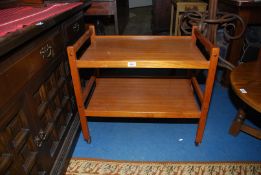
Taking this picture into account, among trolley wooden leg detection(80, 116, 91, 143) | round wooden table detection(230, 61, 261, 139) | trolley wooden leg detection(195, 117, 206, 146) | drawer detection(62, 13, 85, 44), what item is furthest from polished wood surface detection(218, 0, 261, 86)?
trolley wooden leg detection(80, 116, 91, 143)

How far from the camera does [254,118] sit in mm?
1568

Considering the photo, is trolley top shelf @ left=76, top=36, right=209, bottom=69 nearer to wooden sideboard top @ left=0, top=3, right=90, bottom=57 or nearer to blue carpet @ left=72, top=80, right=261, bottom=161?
wooden sideboard top @ left=0, top=3, right=90, bottom=57

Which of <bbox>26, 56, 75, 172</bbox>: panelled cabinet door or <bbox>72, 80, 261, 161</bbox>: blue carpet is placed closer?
<bbox>26, 56, 75, 172</bbox>: panelled cabinet door

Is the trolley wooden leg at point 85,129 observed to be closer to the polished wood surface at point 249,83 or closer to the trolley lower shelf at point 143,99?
the trolley lower shelf at point 143,99

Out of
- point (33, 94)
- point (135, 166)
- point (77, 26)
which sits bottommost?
point (135, 166)

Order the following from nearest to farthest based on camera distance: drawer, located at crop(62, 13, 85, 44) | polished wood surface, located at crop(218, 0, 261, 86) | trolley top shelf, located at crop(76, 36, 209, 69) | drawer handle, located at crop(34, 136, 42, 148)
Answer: drawer handle, located at crop(34, 136, 42, 148) < trolley top shelf, located at crop(76, 36, 209, 69) < drawer, located at crop(62, 13, 85, 44) < polished wood surface, located at crop(218, 0, 261, 86)

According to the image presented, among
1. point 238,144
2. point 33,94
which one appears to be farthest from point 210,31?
point 33,94

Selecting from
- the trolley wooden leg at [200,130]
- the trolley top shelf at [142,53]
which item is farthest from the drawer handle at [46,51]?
the trolley wooden leg at [200,130]

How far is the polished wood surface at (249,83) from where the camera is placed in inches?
41.7

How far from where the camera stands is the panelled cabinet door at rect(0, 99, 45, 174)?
67 centimetres

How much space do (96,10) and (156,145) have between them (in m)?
1.09

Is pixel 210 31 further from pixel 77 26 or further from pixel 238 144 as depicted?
pixel 77 26

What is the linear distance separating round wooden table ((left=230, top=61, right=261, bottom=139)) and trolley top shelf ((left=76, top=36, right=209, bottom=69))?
263 millimetres

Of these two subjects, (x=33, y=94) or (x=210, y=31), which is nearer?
(x=33, y=94)
